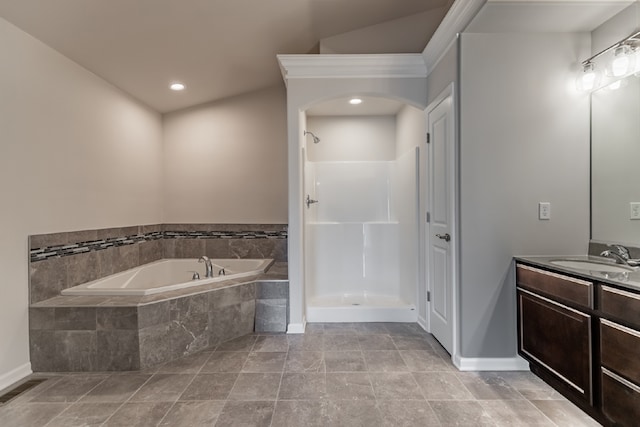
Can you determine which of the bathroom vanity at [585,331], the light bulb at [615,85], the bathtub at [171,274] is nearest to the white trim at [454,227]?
the bathroom vanity at [585,331]

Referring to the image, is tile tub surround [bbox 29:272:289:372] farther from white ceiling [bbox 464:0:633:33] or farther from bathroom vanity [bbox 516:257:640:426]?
white ceiling [bbox 464:0:633:33]

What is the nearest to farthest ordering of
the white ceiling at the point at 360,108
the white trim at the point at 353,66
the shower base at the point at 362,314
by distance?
the white trim at the point at 353,66 → the shower base at the point at 362,314 → the white ceiling at the point at 360,108

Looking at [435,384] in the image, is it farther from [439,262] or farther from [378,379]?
[439,262]

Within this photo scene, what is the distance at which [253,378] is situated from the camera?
2189mm

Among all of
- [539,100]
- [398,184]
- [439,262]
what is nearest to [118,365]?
[439,262]

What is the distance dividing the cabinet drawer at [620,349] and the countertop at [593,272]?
7.8 inches

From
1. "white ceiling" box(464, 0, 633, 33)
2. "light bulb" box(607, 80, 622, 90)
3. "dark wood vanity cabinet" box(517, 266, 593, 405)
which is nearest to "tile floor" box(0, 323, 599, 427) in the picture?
"dark wood vanity cabinet" box(517, 266, 593, 405)

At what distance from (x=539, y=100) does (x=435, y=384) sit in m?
2.03

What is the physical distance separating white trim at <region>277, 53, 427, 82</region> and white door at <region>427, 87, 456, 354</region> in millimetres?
420

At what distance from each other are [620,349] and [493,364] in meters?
0.91

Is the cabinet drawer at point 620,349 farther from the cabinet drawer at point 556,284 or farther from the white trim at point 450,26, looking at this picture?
the white trim at point 450,26

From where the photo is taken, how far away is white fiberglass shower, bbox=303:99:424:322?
3936mm

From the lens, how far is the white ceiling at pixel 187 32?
2219mm

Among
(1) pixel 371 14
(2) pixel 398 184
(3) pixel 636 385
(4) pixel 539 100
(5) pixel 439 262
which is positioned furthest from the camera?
(2) pixel 398 184
